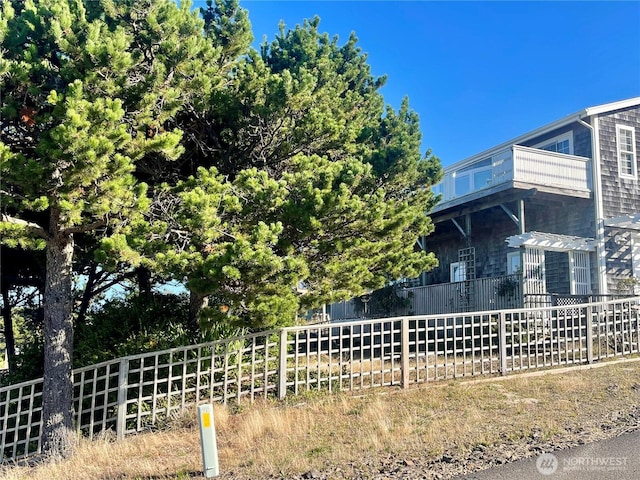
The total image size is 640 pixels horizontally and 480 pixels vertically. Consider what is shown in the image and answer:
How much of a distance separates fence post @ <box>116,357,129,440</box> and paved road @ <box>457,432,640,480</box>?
5137 millimetres

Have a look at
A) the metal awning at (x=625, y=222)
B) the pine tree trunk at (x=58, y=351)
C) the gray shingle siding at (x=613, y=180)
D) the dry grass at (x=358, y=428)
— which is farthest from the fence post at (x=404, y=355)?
the gray shingle siding at (x=613, y=180)

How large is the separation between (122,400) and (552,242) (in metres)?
11.9

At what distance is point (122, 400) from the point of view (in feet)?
26.0

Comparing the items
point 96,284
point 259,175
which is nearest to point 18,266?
point 96,284

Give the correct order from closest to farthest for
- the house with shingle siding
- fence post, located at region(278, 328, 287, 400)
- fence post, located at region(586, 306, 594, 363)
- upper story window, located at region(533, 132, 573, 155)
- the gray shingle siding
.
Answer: fence post, located at region(278, 328, 287, 400) → fence post, located at region(586, 306, 594, 363) → the house with shingle siding → the gray shingle siding → upper story window, located at region(533, 132, 573, 155)

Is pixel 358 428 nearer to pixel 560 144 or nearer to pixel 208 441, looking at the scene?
pixel 208 441

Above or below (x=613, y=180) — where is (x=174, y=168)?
below

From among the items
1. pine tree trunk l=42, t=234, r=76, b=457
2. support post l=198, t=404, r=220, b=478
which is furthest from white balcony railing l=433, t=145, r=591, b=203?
support post l=198, t=404, r=220, b=478

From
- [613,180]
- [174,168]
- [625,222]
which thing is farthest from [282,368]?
[613,180]

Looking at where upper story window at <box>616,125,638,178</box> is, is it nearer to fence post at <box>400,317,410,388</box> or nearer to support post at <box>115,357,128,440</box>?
fence post at <box>400,317,410,388</box>

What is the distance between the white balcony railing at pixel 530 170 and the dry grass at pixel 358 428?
24.7ft

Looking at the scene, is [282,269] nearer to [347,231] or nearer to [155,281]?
[347,231]

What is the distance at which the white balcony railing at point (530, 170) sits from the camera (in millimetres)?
15219

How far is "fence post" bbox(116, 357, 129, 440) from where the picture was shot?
7.90 meters
